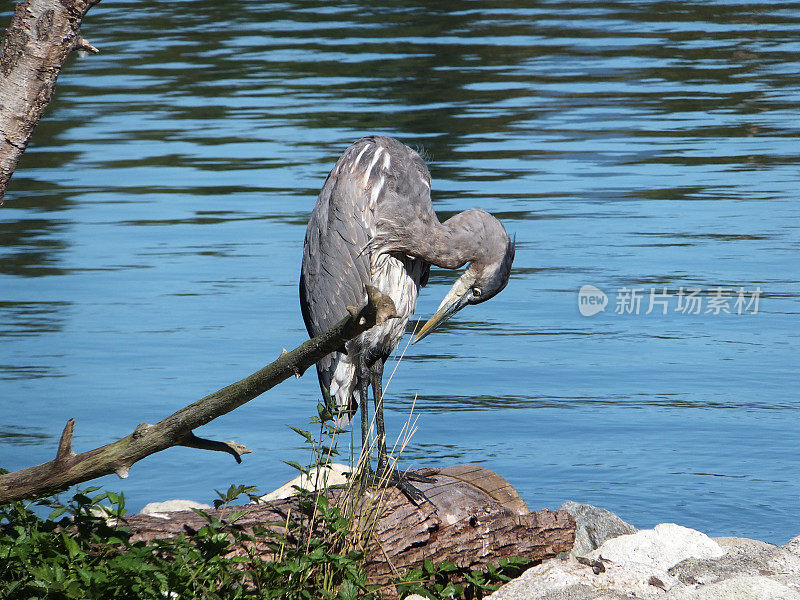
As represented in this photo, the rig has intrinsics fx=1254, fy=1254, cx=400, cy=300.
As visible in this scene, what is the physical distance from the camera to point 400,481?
17.8ft

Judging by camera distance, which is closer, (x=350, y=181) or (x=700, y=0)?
(x=350, y=181)

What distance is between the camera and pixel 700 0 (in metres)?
27.0

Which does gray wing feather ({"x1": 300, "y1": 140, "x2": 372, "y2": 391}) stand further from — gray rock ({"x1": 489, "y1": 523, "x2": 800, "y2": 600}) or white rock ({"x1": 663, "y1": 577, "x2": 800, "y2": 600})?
white rock ({"x1": 663, "y1": 577, "x2": 800, "y2": 600})

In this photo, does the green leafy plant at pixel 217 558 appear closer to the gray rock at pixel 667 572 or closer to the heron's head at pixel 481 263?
the gray rock at pixel 667 572

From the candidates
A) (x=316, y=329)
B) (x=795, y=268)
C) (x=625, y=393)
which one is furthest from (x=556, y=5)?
(x=316, y=329)

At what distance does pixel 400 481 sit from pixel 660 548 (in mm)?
1204

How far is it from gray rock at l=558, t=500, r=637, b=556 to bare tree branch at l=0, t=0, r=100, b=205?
116 inches

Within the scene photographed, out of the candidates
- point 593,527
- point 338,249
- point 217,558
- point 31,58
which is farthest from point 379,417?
point 31,58

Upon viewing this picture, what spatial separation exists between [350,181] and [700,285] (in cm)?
471

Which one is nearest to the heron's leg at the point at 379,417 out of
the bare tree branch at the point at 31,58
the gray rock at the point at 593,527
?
the gray rock at the point at 593,527

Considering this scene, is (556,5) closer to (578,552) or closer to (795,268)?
(795,268)

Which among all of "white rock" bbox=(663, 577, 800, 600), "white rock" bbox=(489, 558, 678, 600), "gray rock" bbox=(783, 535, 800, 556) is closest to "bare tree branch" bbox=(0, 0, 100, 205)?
"white rock" bbox=(489, 558, 678, 600)

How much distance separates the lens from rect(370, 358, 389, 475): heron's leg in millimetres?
5755

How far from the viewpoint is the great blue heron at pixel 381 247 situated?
5984mm
